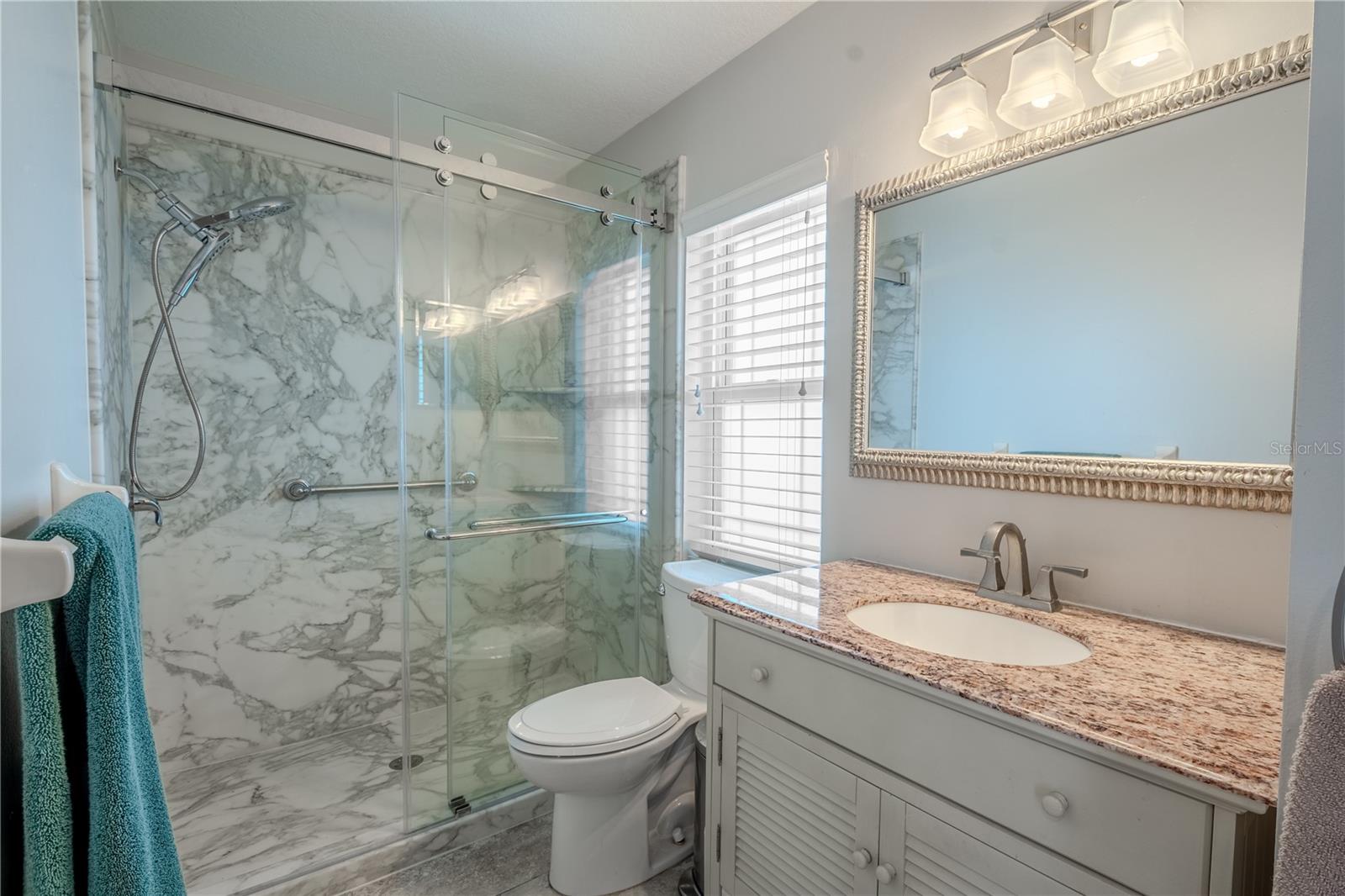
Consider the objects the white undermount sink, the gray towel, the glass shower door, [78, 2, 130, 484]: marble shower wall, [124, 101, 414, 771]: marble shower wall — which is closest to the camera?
the gray towel

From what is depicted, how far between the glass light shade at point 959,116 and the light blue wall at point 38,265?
155cm

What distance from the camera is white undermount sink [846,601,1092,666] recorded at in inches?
46.1

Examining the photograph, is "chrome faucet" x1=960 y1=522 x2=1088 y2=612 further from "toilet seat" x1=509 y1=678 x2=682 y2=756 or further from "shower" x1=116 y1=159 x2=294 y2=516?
"shower" x1=116 y1=159 x2=294 y2=516

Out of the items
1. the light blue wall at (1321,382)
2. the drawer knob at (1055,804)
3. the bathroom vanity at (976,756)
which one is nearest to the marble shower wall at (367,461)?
the bathroom vanity at (976,756)

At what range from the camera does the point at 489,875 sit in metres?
1.77

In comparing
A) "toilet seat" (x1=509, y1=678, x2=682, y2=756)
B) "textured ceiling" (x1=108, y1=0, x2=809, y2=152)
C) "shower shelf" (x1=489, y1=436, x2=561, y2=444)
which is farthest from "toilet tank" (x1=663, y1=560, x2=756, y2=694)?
"textured ceiling" (x1=108, y1=0, x2=809, y2=152)

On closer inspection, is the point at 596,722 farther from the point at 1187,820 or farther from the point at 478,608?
the point at 1187,820

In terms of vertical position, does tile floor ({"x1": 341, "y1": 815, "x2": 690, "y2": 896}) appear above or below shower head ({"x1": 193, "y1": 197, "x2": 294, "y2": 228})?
below

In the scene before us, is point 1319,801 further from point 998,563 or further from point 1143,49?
point 1143,49

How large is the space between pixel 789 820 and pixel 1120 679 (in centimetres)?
67

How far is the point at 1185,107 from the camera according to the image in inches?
43.8

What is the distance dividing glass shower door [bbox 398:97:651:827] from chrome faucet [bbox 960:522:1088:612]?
52.4 inches

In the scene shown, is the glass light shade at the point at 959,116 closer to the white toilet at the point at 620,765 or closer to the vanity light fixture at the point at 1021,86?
the vanity light fixture at the point at 1021,86

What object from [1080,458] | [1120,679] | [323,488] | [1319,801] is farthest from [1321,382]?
[323,488]
